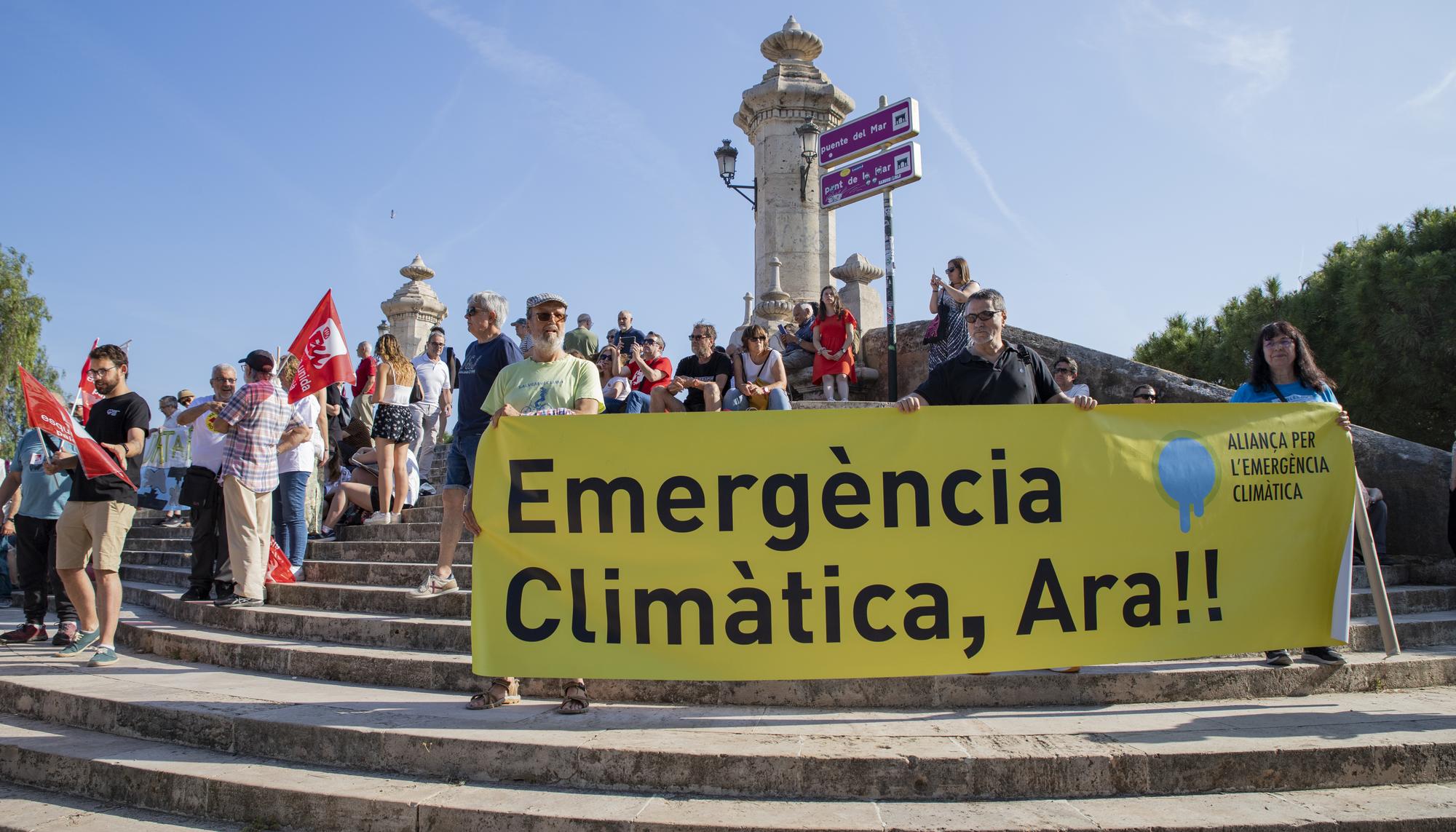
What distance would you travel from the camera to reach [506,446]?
4301mm

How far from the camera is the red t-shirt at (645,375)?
988 centimetres

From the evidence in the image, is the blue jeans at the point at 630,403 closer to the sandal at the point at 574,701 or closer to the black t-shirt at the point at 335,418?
the black t-shirt at the point at 335,418

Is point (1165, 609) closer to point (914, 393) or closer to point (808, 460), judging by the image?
point (914, 393)

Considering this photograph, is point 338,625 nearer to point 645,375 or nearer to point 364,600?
point 364,600

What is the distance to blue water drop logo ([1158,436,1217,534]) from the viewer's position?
4348 millimetres

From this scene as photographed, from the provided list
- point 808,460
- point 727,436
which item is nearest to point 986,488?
point 808,460

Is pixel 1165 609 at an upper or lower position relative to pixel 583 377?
lower

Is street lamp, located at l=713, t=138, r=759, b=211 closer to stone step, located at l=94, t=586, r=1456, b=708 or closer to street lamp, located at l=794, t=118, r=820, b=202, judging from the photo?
street lamp, located at l=794, t=118, r=820, b=202

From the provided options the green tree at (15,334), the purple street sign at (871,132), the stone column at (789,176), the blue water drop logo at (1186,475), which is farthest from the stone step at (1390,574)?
the green tree at (15,334)

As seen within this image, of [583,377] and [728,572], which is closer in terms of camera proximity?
[728,572]

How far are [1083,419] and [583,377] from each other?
8.36 feet

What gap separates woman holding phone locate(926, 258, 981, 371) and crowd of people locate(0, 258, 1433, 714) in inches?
0.9

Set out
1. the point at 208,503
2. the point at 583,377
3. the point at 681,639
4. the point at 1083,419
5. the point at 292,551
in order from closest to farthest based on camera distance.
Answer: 1. the point at 681,639
2. the point at 1083,419
3. the point at 583,377
4. the point at 208,503
5. the point at 292,551

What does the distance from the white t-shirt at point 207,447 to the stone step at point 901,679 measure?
1.88 metres
